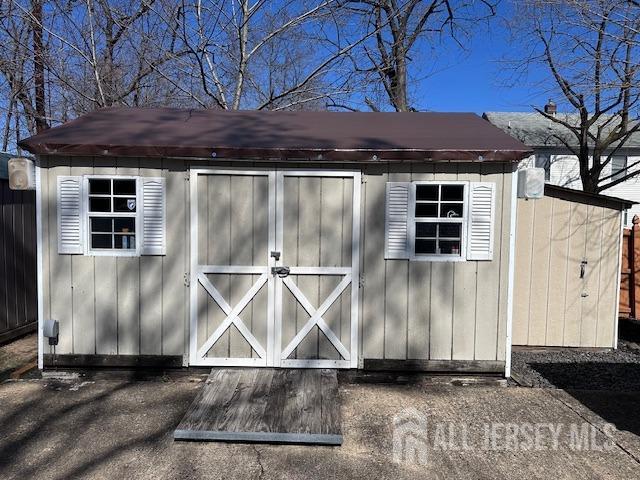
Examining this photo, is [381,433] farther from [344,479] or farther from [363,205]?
[363,205]

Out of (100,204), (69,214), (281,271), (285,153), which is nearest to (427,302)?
(281,271)

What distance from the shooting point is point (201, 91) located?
11.4 m

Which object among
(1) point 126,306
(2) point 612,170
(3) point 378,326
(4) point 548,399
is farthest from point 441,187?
(2) point 612,170

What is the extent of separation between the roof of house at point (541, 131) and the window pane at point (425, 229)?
15.0m

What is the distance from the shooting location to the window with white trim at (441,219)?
4.46 meters

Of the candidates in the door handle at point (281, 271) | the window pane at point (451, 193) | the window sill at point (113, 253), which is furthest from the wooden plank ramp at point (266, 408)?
the window pane at point (451, 193)

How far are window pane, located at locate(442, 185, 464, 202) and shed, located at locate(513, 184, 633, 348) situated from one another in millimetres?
1874

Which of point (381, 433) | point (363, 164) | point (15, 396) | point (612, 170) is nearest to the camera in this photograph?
point (381, 433)

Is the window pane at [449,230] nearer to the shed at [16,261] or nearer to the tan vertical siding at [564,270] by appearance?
the tan vertical siding at [564,270]

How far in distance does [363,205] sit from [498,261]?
1.38 m

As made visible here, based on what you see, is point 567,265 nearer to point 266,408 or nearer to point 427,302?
point 427,302

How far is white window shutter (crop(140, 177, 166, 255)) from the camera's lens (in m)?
4.48

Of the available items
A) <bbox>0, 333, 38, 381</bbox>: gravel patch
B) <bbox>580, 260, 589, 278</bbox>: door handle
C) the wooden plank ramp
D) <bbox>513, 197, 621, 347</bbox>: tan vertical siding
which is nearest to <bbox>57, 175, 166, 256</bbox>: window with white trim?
the wooden plank ramp

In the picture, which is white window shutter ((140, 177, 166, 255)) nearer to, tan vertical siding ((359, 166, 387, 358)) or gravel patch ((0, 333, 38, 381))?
tan vertical siding ((359, 166, 387, 358))
